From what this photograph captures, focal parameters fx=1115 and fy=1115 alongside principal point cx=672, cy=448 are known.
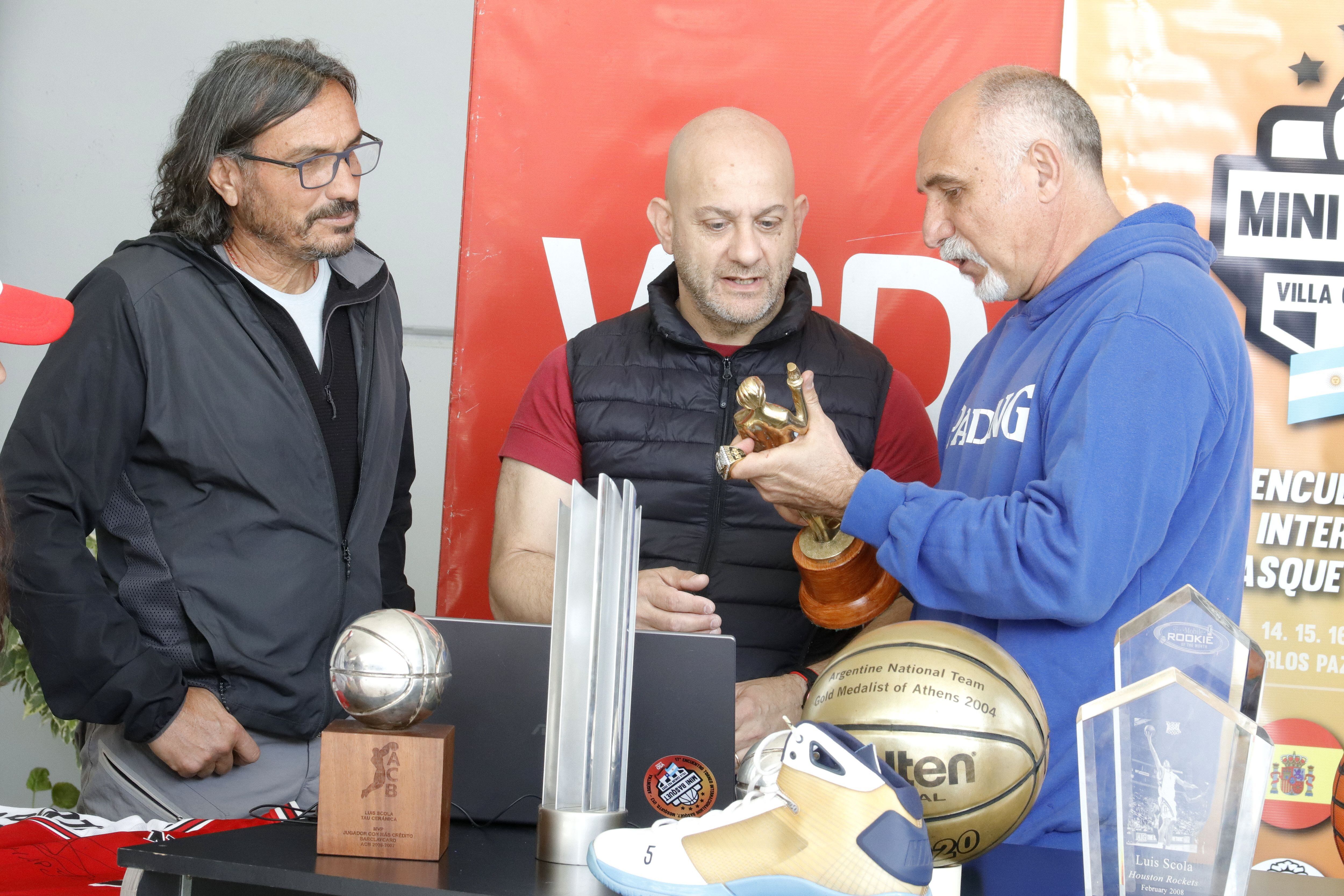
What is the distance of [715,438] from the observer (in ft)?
8.14

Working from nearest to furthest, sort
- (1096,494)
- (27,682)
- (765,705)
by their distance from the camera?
(1096,494) < (765,705) < (27,682)

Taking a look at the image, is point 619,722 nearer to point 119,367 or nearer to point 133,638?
point 133,638

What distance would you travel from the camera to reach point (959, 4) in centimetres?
316

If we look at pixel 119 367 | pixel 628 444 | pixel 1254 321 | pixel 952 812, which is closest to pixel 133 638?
pixel 119 367

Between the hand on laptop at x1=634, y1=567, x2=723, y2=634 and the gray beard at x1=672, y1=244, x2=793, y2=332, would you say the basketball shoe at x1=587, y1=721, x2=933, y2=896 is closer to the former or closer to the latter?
the hand on laptop at x1=634, y1=567, x2=723, y2=634

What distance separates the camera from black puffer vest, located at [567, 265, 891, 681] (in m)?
2.46

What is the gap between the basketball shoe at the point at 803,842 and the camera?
98cm

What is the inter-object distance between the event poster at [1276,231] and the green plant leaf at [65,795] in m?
3.32

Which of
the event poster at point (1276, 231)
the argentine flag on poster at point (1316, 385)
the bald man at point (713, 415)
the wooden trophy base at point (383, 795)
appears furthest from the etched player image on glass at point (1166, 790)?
the argentine flag on poster at point (1316, 385)

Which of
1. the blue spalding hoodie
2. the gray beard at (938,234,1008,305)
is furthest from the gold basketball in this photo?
the gray beard at (938,234,1008,305)

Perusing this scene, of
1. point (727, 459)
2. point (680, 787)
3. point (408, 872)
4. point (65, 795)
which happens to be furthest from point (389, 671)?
point (65, 795)

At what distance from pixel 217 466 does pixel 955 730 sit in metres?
1.47

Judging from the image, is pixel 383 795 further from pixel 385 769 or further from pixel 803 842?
pixel 803 842

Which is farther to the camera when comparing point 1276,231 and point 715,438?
point 1276,231
